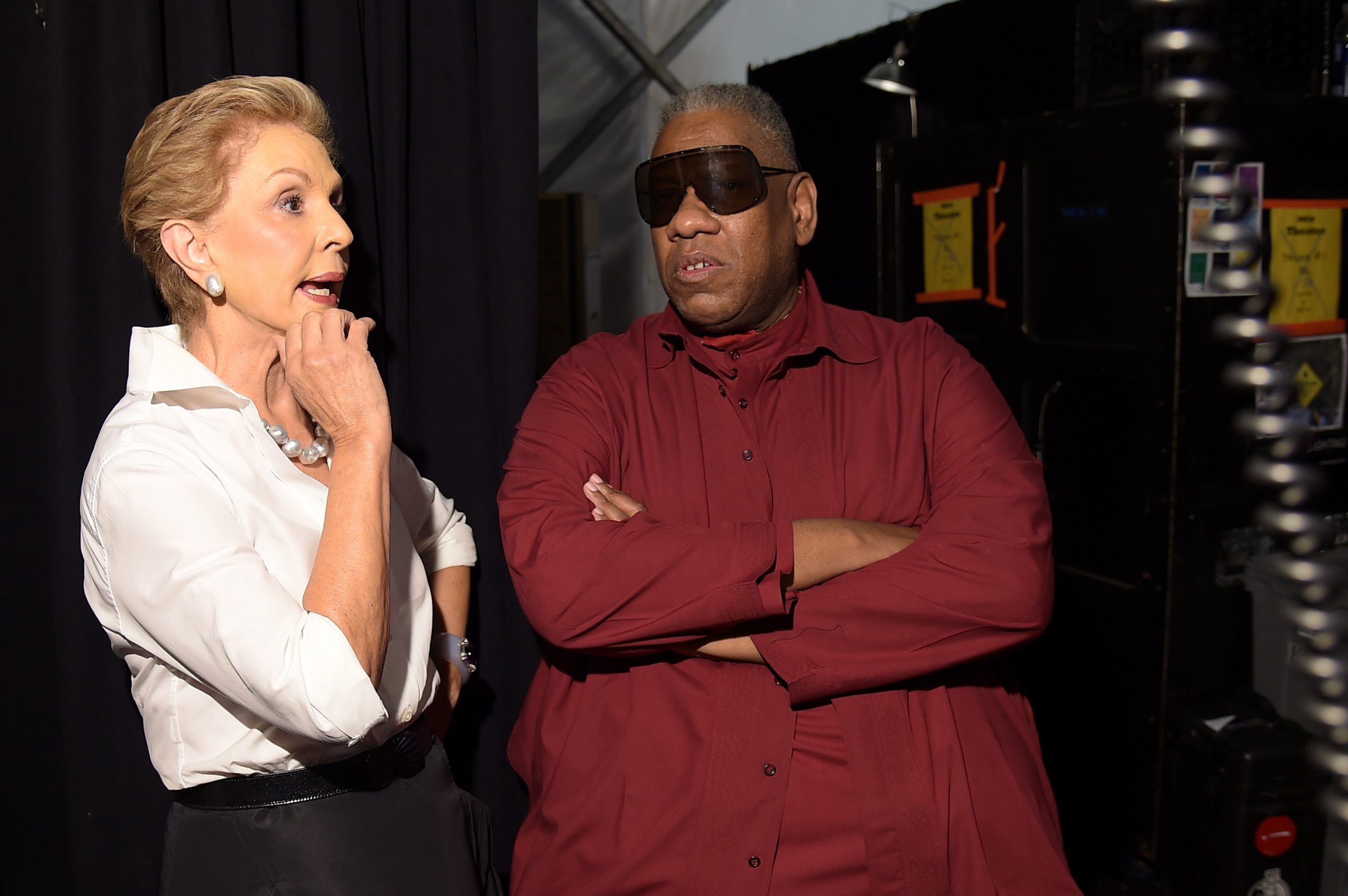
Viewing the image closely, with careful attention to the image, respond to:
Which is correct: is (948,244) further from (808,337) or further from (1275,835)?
(1275,835)

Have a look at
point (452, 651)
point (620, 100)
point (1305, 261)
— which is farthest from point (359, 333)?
point (620, 100)

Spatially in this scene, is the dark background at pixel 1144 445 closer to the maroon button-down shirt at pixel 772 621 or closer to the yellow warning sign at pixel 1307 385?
the yellow warning sign at pixel 1307 385

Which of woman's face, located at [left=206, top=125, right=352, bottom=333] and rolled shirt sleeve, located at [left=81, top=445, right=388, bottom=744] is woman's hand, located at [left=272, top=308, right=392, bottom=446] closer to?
woman's face, located at [left=206, top=125, right=352, bottom=333]

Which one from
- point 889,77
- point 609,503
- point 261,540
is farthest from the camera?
point 889,77

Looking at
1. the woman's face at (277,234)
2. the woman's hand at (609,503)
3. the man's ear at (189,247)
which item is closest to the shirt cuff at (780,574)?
the woman's hand at (609,503)

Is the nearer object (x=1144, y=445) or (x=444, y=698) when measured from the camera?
(x=444, y=698)

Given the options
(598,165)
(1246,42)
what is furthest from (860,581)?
(598,165)

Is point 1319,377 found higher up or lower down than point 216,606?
higher up

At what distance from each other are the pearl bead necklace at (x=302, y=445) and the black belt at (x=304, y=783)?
1.45 feet

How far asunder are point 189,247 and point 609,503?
732 mm

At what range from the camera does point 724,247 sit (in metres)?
1.80

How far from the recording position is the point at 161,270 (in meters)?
1.45

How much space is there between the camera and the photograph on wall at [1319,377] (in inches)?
93.4

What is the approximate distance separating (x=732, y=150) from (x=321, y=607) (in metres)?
1.08
